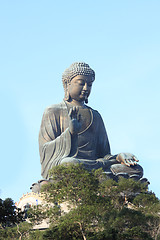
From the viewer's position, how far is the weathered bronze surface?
2384 centimetres

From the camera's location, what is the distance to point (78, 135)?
25.0 metres

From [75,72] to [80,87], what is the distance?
635 mm

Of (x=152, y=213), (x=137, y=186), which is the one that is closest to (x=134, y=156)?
(x=137, y=186)

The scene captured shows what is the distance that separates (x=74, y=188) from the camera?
55.2 ft

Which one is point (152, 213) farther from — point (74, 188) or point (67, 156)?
point (67, 156)

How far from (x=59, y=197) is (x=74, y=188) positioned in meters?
0.50

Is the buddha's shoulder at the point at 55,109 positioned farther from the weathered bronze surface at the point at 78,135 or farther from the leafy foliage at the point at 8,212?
the leafy foliage at the point at 8,212

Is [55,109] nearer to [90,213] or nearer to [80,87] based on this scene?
[80,87]

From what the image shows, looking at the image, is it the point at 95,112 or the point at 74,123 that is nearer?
the point at 74,123

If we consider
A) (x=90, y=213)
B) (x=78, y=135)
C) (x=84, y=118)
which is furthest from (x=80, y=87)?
(x=90, y=213)

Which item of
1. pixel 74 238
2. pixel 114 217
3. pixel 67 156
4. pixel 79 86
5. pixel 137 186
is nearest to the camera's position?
pixel 74 238

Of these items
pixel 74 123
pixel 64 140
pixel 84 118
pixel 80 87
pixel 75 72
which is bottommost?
pixel 64 140

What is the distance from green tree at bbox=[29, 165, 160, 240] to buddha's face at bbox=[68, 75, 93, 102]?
6.71 meters

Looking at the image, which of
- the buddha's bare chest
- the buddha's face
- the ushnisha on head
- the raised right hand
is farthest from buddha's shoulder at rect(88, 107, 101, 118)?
the raised right hand
